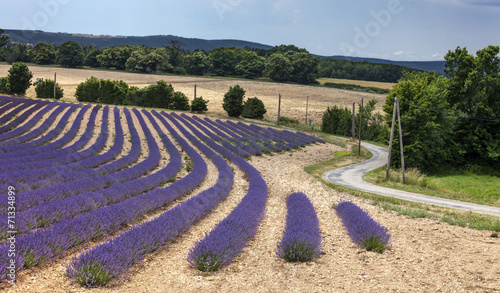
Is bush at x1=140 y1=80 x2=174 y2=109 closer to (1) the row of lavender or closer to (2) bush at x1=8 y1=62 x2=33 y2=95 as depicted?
(2) bush at x1=8 y1=62 x2=33 y2=95

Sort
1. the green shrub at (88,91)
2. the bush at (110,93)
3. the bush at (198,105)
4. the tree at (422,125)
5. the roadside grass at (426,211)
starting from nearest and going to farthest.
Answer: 1. the roadside grass at (426,211)
2. the tree at (422,125)
3. the bush at (198,105)
4. the green shrub at (88,91)
5. the bush at (110,93)

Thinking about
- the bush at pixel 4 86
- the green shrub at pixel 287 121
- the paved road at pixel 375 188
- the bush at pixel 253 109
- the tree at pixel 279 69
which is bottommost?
the paved road at pixel 375 188

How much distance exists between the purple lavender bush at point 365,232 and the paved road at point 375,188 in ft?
26.5

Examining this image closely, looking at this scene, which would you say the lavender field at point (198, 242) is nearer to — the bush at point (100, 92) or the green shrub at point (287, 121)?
the green shrub at point (287, 121)

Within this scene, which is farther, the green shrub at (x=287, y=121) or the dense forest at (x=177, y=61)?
the dense forest at (x=177, y=61)

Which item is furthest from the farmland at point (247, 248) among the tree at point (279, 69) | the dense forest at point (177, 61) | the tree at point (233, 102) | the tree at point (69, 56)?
the tree at point (69, 56)

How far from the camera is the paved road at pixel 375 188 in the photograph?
54.1ft

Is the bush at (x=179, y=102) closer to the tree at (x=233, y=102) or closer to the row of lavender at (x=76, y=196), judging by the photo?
the tree at (x=233, y=102)

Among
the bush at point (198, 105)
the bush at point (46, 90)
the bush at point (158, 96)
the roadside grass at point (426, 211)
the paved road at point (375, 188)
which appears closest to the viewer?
the roadside grass at point (426, 211)

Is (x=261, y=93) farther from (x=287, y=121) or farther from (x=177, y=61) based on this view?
(x=177, y=61)

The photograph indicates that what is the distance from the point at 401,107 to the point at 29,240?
33.0m

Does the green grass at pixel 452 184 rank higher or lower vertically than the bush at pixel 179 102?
lower

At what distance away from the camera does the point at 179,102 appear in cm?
6106

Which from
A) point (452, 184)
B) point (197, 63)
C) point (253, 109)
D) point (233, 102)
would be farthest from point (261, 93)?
point (452, 184)
